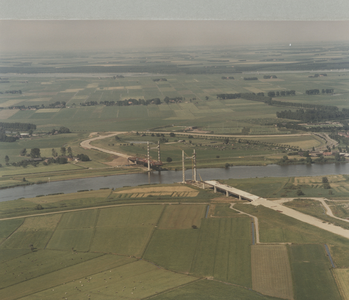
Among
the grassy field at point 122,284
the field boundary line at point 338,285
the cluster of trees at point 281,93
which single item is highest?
the cluster of trees at point 281,93

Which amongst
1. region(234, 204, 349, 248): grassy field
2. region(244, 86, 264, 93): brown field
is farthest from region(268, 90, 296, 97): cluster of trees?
region(234, 204, 349, 248): grassy field

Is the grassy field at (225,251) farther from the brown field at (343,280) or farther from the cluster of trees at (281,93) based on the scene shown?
the cluster of trees at (281,93)

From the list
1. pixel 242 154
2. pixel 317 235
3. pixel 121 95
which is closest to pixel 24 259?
pixel 317 235

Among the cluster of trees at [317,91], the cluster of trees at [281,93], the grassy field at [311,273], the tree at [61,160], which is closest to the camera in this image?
the grassy field at [311,273]

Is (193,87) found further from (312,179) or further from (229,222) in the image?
(229,222)

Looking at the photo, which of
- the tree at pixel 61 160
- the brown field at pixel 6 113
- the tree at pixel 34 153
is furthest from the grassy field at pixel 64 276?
the brown field at pixel 6 113

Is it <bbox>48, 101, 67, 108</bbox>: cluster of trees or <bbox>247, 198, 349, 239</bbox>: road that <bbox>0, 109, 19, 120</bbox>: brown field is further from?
<bbox>247, 198, 349, 239</bbox>: road
